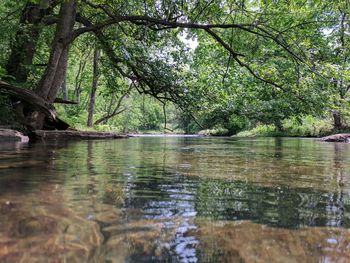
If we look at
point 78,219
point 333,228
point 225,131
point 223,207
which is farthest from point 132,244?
point 225,131

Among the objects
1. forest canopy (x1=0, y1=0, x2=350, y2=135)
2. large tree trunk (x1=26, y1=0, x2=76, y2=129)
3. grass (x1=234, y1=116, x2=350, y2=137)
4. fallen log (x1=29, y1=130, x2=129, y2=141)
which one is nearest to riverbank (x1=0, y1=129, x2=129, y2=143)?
fallen log (x1=29, y1=130, x2=129, y2=141)

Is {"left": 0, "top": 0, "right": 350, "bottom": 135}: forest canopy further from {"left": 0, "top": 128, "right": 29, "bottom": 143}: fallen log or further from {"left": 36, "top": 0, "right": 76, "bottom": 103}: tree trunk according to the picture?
{"left": 0, "top": 128, "right": 29, "bottom": 143}: fallen log

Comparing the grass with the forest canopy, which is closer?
the forest canopy

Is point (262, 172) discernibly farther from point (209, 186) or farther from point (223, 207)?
point (223, 207)

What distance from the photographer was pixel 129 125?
4247 cm

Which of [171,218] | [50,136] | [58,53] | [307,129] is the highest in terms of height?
[58,53]

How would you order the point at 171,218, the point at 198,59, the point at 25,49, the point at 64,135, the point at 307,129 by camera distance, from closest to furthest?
the point at 171,218
the point at 198,59
the point at 25,49
the point at 64,135
the point at 307,129

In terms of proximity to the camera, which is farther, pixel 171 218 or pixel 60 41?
pixel 60 41

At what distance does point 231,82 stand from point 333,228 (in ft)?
24.4

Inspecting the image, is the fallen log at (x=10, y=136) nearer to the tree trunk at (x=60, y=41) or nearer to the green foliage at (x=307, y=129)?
the tree trunk at (x=60, y=41)

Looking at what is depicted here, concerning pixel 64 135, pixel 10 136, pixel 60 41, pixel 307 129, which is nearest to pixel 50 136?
pixel 64 135

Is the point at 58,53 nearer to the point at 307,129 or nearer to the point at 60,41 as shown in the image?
the point at 60,41

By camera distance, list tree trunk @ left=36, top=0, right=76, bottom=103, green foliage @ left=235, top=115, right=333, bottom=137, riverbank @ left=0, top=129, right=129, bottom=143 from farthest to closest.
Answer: green foliage @ left=235, top=115, right=333, bottom=137 < riverbank @ left=0, top=129, right=129, bottom=143 < tree trunk @ left=36, top=0, right=76, bottom=103

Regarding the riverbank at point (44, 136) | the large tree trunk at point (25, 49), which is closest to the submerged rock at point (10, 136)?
the riverbank at point (44, 136)
